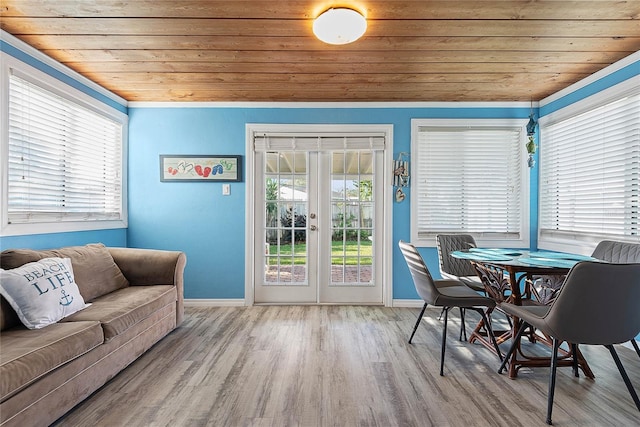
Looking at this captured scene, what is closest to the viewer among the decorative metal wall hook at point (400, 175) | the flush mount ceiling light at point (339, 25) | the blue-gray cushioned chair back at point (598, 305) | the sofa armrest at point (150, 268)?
the blue-gray cushioned chair back at point (598, 305)

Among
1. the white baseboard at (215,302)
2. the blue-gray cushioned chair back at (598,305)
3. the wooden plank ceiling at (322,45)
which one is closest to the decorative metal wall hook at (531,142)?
the wooden plank ceiling at (322,45)

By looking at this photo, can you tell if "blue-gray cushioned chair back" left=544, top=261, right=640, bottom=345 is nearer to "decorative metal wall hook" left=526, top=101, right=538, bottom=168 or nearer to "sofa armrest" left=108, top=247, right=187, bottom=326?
"decorative metal wall hook" left=526, top=101, right=538, bottom=168

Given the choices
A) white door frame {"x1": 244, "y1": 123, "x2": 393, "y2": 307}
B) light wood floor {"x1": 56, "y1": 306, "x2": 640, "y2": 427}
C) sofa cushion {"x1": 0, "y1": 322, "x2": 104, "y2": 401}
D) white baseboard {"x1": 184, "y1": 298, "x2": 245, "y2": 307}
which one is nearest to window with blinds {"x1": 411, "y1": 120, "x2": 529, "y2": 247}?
white door frame {"x1": 244, "y1": 123, "x2": 393, "y2": 307}

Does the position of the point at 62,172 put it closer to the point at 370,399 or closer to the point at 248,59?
the point at 248,59

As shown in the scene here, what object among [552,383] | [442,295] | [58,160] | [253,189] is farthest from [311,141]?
[552,383]

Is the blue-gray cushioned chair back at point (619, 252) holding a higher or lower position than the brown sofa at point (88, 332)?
higher

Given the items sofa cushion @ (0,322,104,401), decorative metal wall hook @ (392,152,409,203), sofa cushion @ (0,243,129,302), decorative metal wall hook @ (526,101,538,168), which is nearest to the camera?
sofa cushion @ (0,322,104,401)

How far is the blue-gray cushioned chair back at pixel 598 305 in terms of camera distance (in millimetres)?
1698

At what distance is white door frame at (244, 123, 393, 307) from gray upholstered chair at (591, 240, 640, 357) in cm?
186

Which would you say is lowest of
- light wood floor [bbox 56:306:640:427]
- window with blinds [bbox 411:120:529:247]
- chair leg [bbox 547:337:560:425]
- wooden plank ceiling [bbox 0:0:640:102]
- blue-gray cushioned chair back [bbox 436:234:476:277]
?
light wood floor [bbox 56:306:640:427]

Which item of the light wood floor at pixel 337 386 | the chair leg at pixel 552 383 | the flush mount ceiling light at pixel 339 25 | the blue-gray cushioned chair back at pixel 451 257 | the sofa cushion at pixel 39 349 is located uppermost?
the flush mount ceiling light at pixel 339 25

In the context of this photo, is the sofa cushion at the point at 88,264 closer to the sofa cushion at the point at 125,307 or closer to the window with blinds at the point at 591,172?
the sofa cushion at the point at 125,307

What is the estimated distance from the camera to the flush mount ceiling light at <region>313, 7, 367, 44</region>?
6.73ft

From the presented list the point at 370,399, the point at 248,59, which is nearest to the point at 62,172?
the point at 248,59
